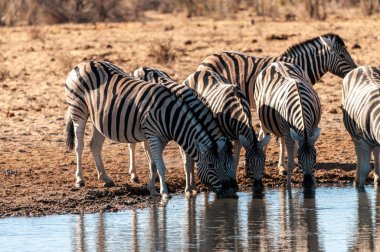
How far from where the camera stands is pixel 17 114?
599 inches

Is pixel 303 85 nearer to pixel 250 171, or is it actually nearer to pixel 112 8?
pixel 250 171

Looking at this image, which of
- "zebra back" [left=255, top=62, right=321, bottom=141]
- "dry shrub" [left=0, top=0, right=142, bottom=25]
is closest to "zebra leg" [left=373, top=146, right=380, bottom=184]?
"zebra back" [left=255, top=62, right=321, bottom=141]

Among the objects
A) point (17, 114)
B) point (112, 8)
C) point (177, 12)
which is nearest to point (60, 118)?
point (17, 114)

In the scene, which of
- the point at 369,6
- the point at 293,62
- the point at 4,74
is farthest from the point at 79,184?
the point at 369,6

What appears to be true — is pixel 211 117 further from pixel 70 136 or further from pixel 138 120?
pixel 70 136

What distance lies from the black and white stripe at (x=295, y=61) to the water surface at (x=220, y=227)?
243cm

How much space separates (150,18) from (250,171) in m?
19.3

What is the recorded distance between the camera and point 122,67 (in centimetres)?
1934

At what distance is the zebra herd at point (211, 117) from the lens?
34.3 feet

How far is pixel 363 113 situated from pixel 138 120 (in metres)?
2.49

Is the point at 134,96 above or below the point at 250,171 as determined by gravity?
above

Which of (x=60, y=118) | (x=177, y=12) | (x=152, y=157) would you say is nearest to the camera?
(x=152, y=157)

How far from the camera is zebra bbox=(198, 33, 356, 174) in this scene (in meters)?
13.0

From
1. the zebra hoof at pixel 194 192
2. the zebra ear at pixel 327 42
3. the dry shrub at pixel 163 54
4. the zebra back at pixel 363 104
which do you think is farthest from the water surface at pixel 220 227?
the dry shrub at pixel 163 54
